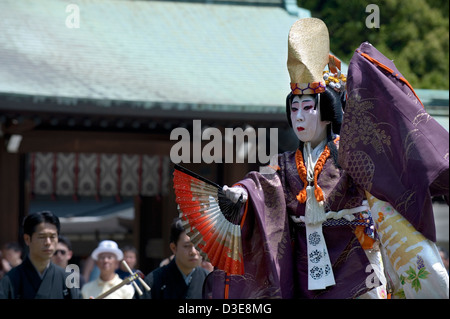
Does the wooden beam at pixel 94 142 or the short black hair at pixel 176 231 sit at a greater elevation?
the wooden beam at pixel 94 142

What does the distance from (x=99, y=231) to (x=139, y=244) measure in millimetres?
4403

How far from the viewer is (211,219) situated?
4.86 m

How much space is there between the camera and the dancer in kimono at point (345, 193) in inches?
167

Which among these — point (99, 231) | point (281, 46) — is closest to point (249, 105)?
point (281, 46)

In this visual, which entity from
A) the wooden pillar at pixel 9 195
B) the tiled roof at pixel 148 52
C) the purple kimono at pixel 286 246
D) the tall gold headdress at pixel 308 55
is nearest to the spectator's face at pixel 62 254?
the tiled roof at pixel 148 52

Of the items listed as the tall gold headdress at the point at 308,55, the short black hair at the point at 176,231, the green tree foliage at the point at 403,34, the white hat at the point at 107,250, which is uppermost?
the green tree foliage at the point at 403,34

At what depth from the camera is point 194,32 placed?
39.3 feet

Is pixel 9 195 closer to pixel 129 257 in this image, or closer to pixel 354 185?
pixel 129 257

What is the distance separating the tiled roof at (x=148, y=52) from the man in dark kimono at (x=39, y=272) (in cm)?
287

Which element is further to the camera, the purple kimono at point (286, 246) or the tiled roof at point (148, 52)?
the tiled roof at point (148, 52)

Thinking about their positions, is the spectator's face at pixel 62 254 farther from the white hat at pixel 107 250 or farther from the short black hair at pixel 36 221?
the short black hair at pixel 36 221

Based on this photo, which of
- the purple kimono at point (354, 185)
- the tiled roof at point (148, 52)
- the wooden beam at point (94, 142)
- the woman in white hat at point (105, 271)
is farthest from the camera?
the wooden beam at point (94, 142)
